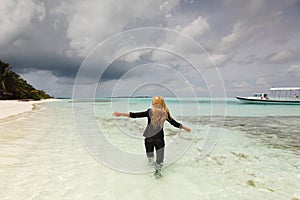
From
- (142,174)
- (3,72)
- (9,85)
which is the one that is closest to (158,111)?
(142,174)

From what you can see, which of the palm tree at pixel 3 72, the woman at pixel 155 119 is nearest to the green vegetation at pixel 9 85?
the palm tree at pixel 3 72

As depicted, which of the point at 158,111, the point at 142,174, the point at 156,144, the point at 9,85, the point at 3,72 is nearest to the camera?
the point at 158,111

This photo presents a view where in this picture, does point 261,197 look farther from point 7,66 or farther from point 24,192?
point 7,66

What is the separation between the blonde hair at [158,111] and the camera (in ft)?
13.9

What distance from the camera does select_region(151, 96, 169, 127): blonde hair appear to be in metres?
4.25

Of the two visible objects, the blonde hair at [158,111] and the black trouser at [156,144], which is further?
the black trouser at [156,144]

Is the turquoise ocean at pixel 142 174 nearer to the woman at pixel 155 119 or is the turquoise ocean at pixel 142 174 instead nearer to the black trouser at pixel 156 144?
the black trouser at pixel 156 144

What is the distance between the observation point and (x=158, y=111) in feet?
14.0

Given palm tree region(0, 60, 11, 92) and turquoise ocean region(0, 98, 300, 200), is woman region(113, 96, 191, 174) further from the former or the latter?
palm tree region(0, 60, 11, 92)

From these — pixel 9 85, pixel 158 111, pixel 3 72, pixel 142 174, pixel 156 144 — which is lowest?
pixel 142 174

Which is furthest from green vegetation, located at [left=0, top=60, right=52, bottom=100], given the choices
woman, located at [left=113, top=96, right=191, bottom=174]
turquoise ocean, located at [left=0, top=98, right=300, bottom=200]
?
woman, located at [left=113, top=96, right=191, bottom=174]

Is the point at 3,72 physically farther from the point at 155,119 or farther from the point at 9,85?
the point at 155,119

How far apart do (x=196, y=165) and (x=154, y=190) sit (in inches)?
87.6

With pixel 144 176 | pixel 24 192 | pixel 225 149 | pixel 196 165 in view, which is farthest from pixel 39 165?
pixel 225 149
